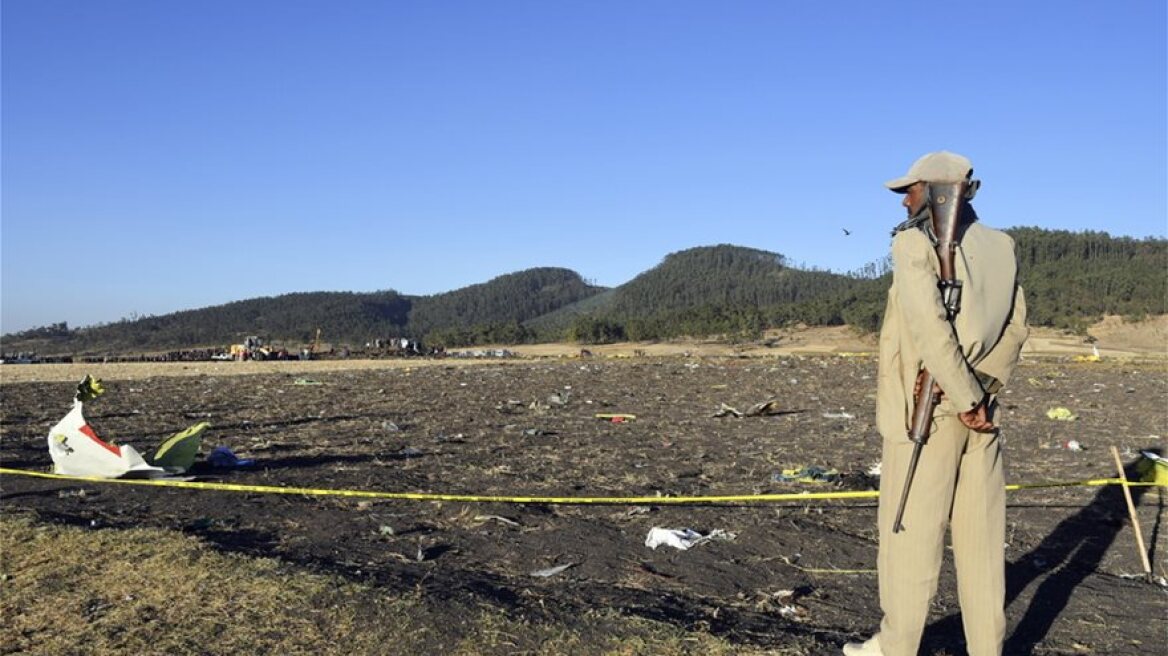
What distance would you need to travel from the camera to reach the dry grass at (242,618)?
357cm

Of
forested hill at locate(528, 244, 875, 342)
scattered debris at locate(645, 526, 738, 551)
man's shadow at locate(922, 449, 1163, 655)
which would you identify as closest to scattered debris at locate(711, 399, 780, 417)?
man's shadow at locate(922, 449, 1163, 655)

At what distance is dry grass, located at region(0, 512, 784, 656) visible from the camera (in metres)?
3.57

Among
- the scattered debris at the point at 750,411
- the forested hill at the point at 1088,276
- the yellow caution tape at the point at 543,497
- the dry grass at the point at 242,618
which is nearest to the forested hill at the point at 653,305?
the forested hill at the point at 1088,276

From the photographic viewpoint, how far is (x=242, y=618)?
3895mm

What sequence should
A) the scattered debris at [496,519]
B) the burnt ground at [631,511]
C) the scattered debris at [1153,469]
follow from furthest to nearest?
the scattered debris at [1153,469] < the scattered debris at [496,519] < the burnt ground at [631,511]

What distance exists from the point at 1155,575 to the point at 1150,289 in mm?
57979

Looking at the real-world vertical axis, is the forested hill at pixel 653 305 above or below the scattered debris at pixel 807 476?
above

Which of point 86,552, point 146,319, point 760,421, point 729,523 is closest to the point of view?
point 86,552

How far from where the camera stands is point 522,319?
14788 centimetres

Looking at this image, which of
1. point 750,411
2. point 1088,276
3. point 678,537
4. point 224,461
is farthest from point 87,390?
point 1088,276

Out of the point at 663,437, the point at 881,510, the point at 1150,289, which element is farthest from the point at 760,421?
the point at 1150,289

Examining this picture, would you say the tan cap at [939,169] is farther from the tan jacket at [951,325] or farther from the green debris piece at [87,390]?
the green debris piece at [87,390]

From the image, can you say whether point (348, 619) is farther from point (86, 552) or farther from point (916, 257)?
point (916, 257)

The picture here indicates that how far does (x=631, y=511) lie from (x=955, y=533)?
3312 millimetres
